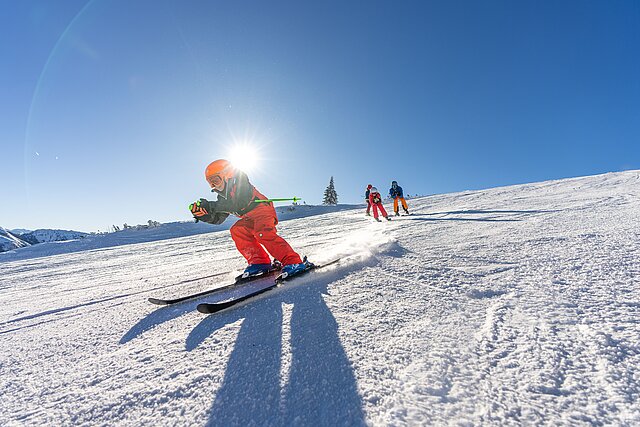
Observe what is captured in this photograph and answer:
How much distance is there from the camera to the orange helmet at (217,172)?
3439 mm

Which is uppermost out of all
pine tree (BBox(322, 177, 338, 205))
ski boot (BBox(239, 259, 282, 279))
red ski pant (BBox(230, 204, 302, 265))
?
pine tree (BBox(322, 177, 338, 205))

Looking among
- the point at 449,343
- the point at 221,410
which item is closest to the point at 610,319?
the point at 449,343

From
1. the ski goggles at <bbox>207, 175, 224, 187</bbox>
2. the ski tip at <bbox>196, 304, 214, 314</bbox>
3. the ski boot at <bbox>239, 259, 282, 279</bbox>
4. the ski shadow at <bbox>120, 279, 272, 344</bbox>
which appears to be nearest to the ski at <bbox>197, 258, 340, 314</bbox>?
the ski tip at <bbox>196, 304, 214, 314</bbox>

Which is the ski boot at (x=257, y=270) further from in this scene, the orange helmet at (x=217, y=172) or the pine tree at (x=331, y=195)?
the pine tree at (x=331, y=195)

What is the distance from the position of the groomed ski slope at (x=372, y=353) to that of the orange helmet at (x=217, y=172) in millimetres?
1633

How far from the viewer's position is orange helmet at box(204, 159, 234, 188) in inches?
135

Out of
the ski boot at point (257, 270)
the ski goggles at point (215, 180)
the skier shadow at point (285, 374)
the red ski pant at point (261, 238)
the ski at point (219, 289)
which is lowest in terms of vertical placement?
the skier shadow at point (285, 374)

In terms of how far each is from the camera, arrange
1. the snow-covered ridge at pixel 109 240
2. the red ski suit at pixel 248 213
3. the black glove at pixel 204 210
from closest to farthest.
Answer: the red ski suit at pixel 248 213 < the black glove at pixel 204 210 < the snow-covered ridge at pixel 109 240

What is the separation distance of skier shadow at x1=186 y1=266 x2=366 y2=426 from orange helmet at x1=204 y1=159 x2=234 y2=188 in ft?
6.54

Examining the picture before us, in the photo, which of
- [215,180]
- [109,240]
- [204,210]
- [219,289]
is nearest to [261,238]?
[219,289]

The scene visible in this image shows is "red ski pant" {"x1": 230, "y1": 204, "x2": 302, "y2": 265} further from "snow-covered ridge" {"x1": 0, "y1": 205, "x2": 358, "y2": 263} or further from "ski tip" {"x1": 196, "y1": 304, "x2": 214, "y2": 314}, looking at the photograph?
"snow-covered ridge" {"x1": 0, "y1": 205, "x2": 358, "y2": 263}

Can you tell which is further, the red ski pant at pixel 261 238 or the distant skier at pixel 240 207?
the distant skier at pixel 240 207

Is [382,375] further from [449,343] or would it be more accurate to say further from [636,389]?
[636,389]

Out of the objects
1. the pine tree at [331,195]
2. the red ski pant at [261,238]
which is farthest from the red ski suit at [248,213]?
the pine tree at [331,195]
